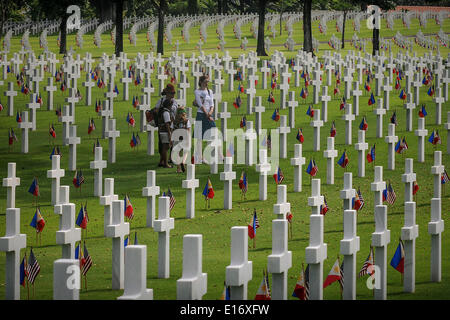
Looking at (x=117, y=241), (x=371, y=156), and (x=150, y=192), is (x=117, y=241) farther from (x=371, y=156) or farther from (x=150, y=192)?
(x=371, y=156)

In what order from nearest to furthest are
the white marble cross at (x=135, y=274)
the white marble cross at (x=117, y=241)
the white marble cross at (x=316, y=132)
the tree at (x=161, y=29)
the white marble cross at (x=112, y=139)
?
the white marble cross at (x=135, y=274), the white marble cross at (x=117, y=241), the white marble cross at (x=112, y=139), the white marble cross at (x=316, y=132), the tree at (x=161, y=29)

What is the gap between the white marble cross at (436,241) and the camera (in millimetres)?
10609

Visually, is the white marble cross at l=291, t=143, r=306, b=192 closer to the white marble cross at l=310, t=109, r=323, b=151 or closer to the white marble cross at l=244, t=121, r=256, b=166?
the white marble cross at l=244, t=121, r=256, b=166

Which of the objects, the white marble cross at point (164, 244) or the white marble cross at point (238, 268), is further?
the white marble cross at point (164, 244)

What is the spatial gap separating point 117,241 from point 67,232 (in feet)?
1.83

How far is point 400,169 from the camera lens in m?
18.6

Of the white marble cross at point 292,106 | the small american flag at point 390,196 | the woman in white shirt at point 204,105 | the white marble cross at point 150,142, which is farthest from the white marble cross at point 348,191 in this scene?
the white marble cross at point 292,106

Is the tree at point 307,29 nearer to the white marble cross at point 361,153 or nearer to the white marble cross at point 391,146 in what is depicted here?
the white marble cross at point 391,146

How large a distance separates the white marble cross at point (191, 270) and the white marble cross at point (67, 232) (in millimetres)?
2804

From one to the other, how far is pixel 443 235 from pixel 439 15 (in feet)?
178

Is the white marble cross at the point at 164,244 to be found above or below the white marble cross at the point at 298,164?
below

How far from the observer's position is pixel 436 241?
10.7 metres

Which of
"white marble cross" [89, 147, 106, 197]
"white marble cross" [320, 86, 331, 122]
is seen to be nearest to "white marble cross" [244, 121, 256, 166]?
"white marble cross" [89, 147, 106, 197]

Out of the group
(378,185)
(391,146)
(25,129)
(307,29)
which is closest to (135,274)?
(378,185)
